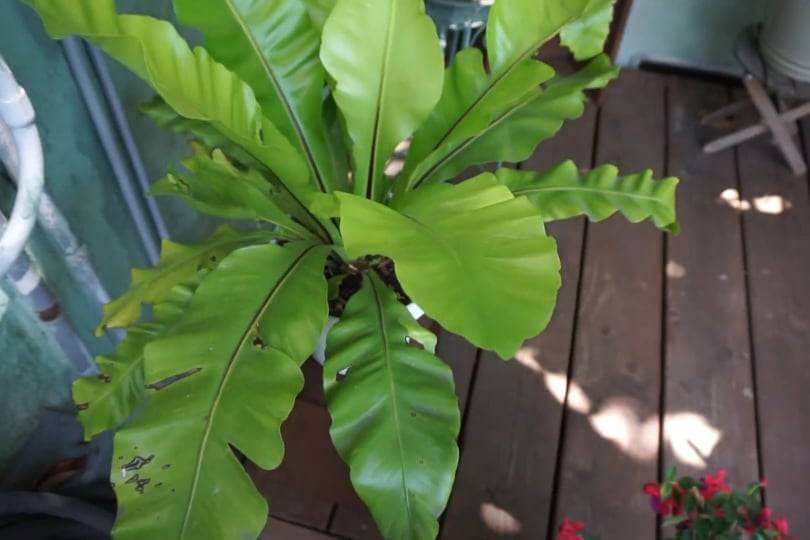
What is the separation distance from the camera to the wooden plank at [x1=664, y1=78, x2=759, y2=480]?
1.33m

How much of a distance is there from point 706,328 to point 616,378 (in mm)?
283

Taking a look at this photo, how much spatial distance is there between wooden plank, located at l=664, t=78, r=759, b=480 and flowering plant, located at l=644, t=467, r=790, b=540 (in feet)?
1.04

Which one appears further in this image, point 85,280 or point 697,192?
point 697,192

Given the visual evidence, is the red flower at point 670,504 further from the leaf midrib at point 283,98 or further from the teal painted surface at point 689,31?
the teal painted surface at point 689,31

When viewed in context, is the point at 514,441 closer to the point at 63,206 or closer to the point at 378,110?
the point at 378,110

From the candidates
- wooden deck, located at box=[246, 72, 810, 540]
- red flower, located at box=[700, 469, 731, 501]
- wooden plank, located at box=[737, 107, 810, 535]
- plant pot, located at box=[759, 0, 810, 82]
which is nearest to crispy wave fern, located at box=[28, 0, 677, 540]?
wooden deck, located at box=[246, 72, 810, 540]

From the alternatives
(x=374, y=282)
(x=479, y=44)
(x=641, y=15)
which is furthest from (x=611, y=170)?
(x=641, y=15)

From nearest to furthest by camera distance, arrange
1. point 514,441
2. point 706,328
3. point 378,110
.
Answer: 1. point 378,110
2. point 514,441
3. point 706,328

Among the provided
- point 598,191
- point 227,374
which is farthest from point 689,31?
point 227,374

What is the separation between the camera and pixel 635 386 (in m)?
1.41

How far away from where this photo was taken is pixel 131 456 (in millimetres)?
618

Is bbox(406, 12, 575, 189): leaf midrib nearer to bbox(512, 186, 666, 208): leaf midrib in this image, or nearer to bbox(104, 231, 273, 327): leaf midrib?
bbox(512, 186, 666, 208): leaf midrib

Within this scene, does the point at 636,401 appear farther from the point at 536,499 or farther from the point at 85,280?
the point at 85,280

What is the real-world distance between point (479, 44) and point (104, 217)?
1092mm
